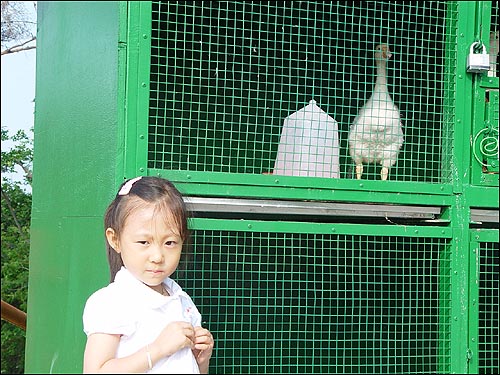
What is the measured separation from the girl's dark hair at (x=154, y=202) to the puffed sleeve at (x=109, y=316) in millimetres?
189

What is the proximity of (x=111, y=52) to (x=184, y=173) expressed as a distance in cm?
46

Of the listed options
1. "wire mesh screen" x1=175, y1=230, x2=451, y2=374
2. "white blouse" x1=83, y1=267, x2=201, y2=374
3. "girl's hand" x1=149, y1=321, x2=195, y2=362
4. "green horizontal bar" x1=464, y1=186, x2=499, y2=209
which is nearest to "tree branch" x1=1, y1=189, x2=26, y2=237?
"wire mesh screen" x1=175, y1=230, x2=451, y2=374

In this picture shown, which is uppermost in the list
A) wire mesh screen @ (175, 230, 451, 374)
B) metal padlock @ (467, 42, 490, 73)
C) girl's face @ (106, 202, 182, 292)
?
metal padlock @ (467, 42, 490, 73)

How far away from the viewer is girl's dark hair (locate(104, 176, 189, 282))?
1.96 metres

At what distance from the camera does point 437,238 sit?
293 cm

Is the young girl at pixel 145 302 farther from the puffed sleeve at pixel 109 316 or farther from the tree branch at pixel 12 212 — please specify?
the tree branch at pixel 12 212

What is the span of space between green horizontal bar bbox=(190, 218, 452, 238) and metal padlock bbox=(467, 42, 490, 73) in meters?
0.59

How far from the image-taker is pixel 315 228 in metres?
2.70

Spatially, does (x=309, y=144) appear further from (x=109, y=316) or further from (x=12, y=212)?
(x=12, y=212)

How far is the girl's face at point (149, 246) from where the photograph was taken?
6.28 ft

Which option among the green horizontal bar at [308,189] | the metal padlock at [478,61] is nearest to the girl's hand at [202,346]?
the green horizontal bar at [308,189]

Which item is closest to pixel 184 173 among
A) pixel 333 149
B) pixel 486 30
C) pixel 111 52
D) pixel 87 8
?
A: pixel 111 52

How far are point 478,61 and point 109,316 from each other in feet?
5.58

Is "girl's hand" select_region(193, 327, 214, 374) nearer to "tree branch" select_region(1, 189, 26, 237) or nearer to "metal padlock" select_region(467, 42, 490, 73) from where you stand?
"metal padlock" select_region(467, 42, 490, 73)
